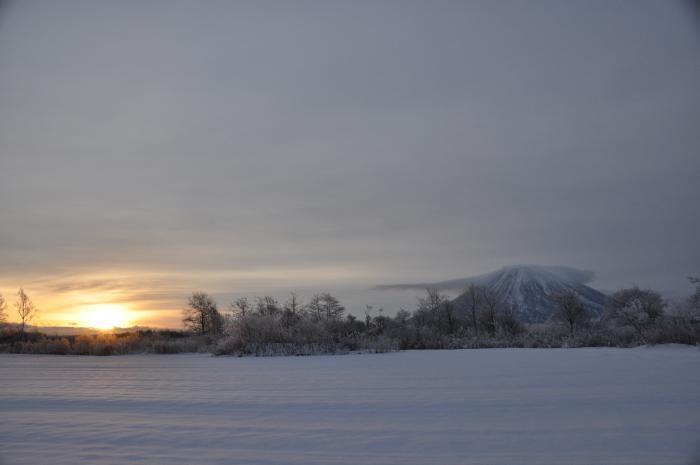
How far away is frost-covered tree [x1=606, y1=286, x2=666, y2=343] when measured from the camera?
33594mm

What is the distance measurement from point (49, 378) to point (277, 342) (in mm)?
10297

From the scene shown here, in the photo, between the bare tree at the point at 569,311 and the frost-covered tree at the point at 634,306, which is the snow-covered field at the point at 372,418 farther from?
the bare tree at the point at 569,311

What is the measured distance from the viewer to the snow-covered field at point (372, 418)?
462 centimetres

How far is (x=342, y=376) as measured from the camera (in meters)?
10.6

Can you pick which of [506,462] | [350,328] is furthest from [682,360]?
[350,328]

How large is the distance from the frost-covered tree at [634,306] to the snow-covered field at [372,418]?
25.6m

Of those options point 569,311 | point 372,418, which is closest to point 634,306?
point 569,311

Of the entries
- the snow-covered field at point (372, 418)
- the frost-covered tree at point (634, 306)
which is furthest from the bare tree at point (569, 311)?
the snow-covered field at point (372, 418)

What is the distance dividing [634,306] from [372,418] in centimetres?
3865

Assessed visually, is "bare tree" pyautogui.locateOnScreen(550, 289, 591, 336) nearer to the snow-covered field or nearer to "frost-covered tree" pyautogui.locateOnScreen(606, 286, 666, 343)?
"frost-covered tree" pyautogui.locateOnScreen(606, 286, 666, 343)

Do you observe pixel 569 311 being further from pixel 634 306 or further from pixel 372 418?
pixel 372 418

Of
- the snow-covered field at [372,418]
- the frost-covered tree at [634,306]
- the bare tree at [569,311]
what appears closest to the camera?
the snow-covered field at [372,418]

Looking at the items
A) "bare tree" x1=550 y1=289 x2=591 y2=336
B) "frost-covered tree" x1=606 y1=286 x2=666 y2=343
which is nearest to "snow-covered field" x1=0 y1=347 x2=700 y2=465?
"frost-covered tree" x1=606 y1=286 x2=666 y2=343

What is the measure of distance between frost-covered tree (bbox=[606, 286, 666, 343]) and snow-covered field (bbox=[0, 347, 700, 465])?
2562cm
